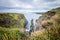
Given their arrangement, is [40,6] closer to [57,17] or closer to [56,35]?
[57,17]

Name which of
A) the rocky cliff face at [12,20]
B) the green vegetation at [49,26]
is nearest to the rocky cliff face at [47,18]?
the green vegetation at [49,26]

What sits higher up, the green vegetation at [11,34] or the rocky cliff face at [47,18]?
the rocky cliff face at [47,18]

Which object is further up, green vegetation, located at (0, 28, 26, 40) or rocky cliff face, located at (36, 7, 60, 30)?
rocky cliff face, located at (36, 7, 60, 30)

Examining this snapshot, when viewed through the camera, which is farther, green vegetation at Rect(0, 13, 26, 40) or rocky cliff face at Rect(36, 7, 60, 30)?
rocky cliff face at Rect(36, 7, 60, 30)

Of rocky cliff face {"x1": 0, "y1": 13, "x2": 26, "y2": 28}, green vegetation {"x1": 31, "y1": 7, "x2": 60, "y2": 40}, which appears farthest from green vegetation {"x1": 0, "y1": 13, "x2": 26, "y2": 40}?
green vegetation {"x1": 31, "y1": 7, "x2": 60, "y2": 40}

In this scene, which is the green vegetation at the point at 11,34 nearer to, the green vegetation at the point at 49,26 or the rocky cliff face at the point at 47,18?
the green vegetation at the point at 49,26

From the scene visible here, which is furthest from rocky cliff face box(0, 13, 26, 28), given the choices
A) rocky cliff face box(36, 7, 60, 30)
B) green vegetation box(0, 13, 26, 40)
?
rocky cliff face box(36, 7, 60, 30)

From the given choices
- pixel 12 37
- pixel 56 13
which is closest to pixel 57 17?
pixel 56 13

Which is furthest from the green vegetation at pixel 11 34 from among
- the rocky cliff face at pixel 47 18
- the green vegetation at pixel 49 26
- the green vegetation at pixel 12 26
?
the rocky cliff face at pixel 47 18

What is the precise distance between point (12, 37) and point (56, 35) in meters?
0.97

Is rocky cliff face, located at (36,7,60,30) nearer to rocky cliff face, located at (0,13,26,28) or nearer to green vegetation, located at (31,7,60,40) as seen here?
green vegetation, located at (31,7,60,40)

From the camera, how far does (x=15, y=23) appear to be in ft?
11.9

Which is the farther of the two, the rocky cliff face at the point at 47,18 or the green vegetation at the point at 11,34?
the rocky cliff face at the point at 47,18

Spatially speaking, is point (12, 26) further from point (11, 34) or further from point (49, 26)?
point (49, 26)
